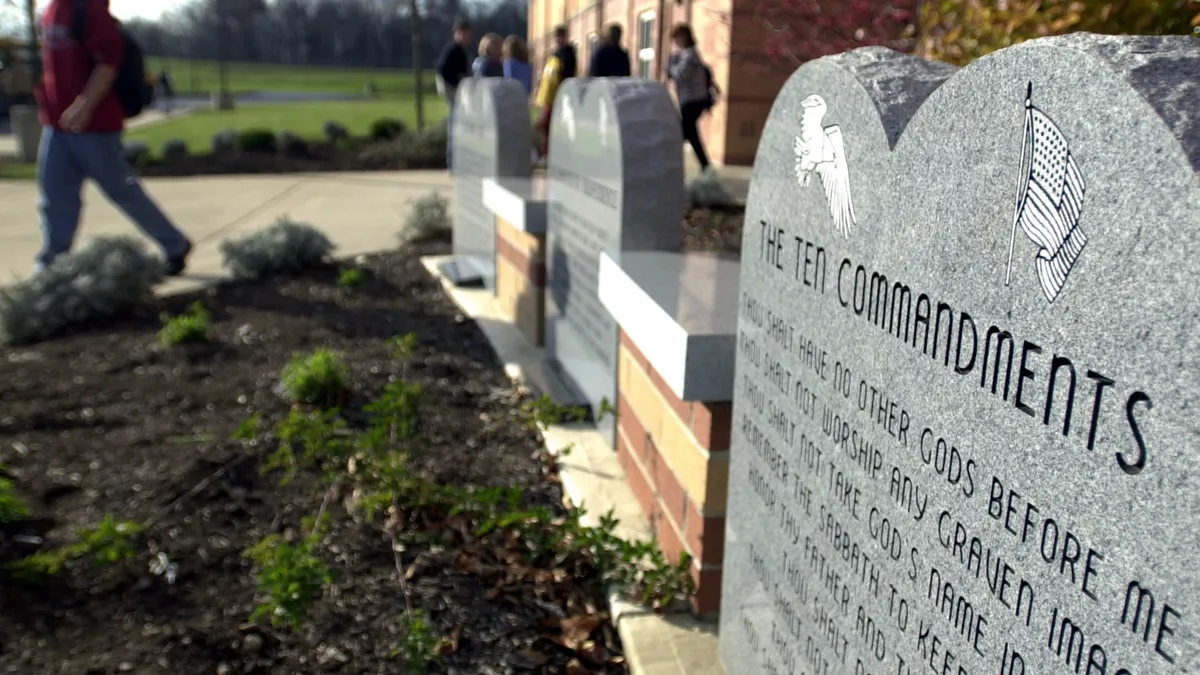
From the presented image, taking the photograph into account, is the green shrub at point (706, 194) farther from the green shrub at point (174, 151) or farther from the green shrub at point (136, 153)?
the green shrub at point (174, 151)

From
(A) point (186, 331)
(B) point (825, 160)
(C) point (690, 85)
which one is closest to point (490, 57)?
(C) point (690, 85)

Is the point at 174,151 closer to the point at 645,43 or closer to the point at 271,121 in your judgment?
the point at 645,43

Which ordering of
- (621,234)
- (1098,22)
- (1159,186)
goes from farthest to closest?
(621,234) → (1098,22) → (1159,186)

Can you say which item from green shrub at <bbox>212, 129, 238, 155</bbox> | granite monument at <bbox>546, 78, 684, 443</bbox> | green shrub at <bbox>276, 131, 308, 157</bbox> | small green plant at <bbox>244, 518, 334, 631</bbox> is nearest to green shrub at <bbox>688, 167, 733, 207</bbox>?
granite monument at <bbox>546, 78, 684, 443</bbox>

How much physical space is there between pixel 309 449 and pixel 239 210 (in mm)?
8405

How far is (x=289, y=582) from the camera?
94.7 inches

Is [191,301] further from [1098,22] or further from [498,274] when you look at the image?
[1098,22]

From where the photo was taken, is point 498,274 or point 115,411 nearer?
point 115,411

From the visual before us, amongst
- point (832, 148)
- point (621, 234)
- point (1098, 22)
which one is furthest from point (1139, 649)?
point (621, 234)

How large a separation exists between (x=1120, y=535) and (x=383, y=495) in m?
2.35

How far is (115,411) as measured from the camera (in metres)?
4.18

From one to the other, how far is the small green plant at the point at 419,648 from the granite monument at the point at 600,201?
131 cm

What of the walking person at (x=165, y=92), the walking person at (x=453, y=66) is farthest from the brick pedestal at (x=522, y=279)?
the walking person at (x=165, y=92)

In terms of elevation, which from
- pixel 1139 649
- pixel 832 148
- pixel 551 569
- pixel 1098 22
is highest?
pixel 1098 22
